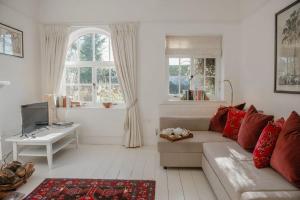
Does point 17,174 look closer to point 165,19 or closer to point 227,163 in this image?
point 227,163

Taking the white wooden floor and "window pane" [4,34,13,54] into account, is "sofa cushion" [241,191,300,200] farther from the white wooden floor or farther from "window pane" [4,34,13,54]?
"window pane" [4,34,13,54]

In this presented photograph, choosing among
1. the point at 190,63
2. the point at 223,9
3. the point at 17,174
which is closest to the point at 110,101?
the point at 190,63

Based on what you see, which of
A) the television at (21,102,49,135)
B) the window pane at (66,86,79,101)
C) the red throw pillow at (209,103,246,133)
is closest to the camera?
the television at (21,102,49,135)

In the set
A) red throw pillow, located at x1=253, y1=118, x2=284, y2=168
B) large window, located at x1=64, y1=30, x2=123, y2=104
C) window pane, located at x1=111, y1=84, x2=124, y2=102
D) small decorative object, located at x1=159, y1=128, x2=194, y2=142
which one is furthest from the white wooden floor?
large window, located at x1=64, y1=30, x2=123, y2=104

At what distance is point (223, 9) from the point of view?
4371mm

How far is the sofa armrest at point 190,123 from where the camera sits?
Result: 12.6 feet

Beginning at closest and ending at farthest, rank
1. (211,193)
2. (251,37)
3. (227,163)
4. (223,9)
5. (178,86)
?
(227,163)
(211,193)
(251,37)
(223,9)
(178,86)

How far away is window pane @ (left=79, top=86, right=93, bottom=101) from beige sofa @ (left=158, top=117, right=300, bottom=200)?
176cm

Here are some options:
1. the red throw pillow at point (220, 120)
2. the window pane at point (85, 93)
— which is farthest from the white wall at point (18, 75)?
the red throw pillow at point (220, 120)

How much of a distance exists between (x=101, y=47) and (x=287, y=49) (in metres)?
3.25

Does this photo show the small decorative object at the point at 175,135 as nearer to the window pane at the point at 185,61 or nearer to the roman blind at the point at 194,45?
the window pane at the point at 185,61

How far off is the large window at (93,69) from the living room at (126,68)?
0.07 feet

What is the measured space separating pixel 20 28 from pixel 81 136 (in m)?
2.18

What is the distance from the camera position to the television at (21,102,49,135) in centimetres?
353
